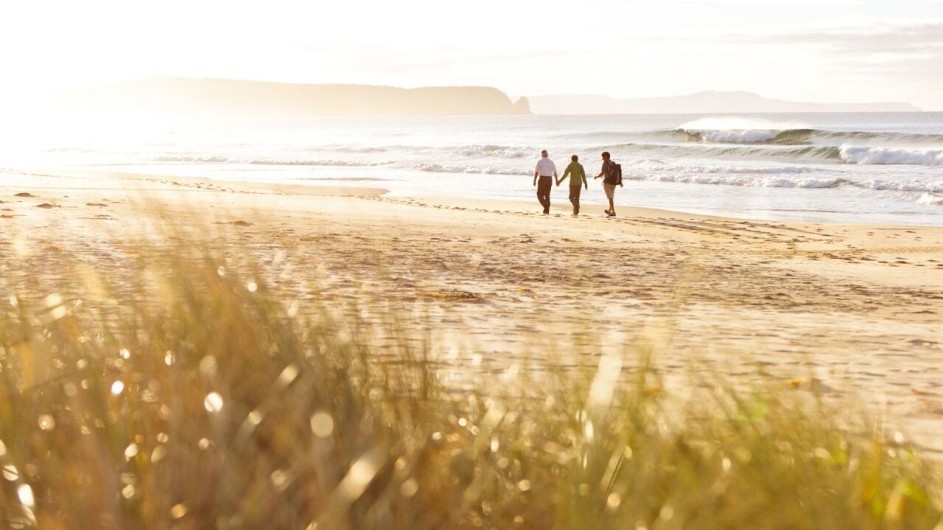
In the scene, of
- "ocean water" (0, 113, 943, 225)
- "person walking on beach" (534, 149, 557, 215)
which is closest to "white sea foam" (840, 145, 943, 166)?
"ocean water" (0, 113, 943, 225)

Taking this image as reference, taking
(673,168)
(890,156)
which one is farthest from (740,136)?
(673,168)

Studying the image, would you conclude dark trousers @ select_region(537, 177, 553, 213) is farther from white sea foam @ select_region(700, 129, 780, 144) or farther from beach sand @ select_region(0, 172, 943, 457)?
white sea foam @ select_region(700, 129, 780, 144)

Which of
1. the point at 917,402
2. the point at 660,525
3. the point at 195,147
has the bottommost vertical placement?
the point at 195,147

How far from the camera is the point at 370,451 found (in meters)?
2.18

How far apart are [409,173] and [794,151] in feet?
60.5

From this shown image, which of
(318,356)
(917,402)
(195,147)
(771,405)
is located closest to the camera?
(771,405)

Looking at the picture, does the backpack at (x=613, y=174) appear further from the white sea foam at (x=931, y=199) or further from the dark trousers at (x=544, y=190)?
the white sea foam at (x=931, y=199)

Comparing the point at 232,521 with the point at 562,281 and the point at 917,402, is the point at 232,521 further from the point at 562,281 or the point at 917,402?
the point at 562,281

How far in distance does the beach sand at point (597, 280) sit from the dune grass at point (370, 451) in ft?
0.65

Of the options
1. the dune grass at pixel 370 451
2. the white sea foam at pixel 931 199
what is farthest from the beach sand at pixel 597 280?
the white sea foam at pixel 931 199

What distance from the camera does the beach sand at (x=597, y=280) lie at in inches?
180

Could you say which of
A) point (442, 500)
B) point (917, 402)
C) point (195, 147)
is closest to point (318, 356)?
point (442, 500)

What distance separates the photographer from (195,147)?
5919 cm

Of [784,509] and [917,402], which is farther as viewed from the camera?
[917,402]
